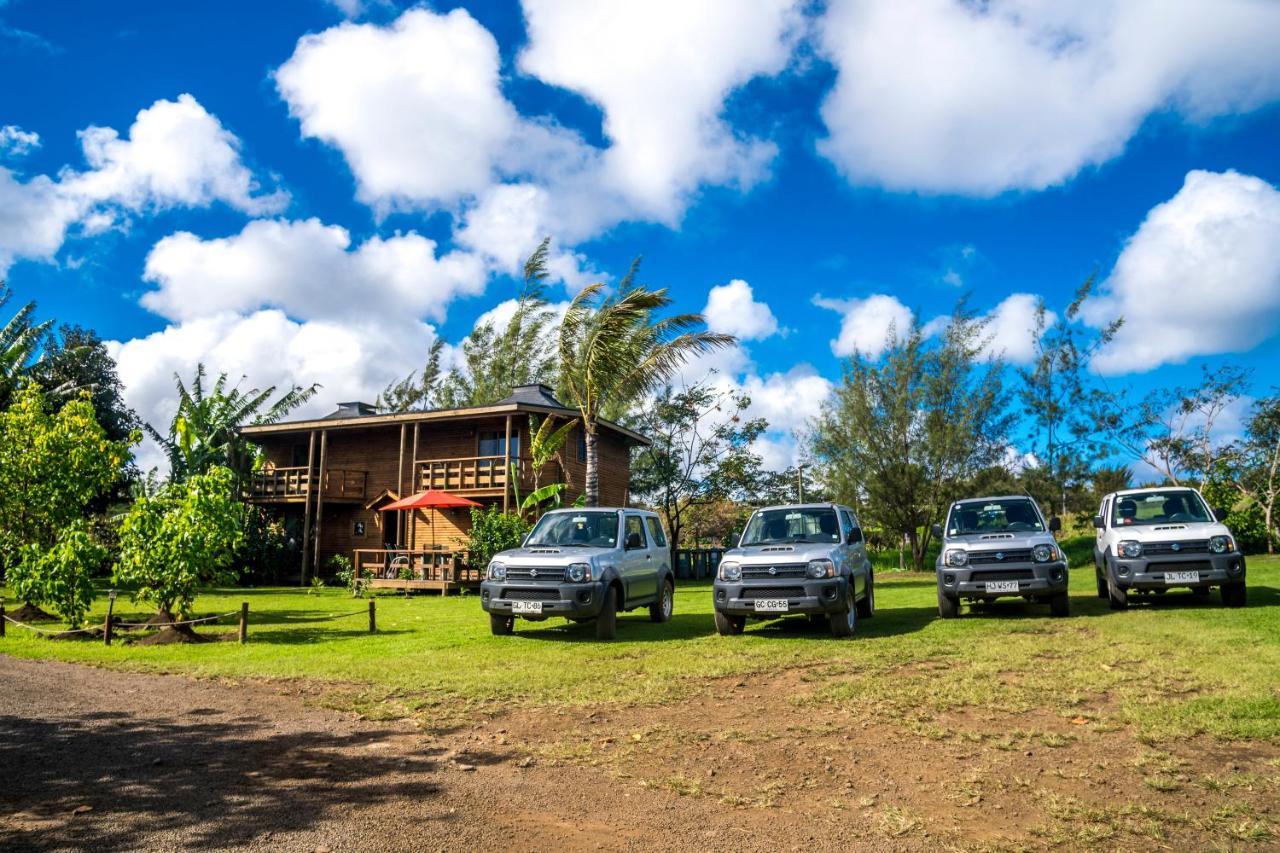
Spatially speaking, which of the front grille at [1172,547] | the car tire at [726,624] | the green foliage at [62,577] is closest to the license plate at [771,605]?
the car tire at [726,624]

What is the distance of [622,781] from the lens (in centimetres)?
515

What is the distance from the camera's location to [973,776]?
5098mm

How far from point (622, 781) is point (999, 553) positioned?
871cm

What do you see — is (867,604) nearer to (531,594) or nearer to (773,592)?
(773,592)

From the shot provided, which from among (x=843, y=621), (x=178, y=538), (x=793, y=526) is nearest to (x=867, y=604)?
(x=793, y=526)

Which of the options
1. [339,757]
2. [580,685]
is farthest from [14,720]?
[580,685]

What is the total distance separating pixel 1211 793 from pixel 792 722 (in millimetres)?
2772

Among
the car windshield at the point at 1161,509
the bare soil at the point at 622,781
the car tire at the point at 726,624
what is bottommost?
the bare soil at the point at 622,781

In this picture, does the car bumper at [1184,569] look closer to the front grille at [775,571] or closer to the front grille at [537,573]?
the front grille at [775,571]

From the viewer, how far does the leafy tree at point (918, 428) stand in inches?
1214

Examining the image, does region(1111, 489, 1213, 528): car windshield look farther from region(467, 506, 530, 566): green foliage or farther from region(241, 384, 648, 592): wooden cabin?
region(241, 384, 648, 592): wooden cabin

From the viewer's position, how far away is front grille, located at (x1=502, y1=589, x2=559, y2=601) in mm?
11078

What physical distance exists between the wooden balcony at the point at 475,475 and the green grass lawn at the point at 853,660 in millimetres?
12406

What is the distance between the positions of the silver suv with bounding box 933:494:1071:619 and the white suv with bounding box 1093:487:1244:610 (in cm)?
108
